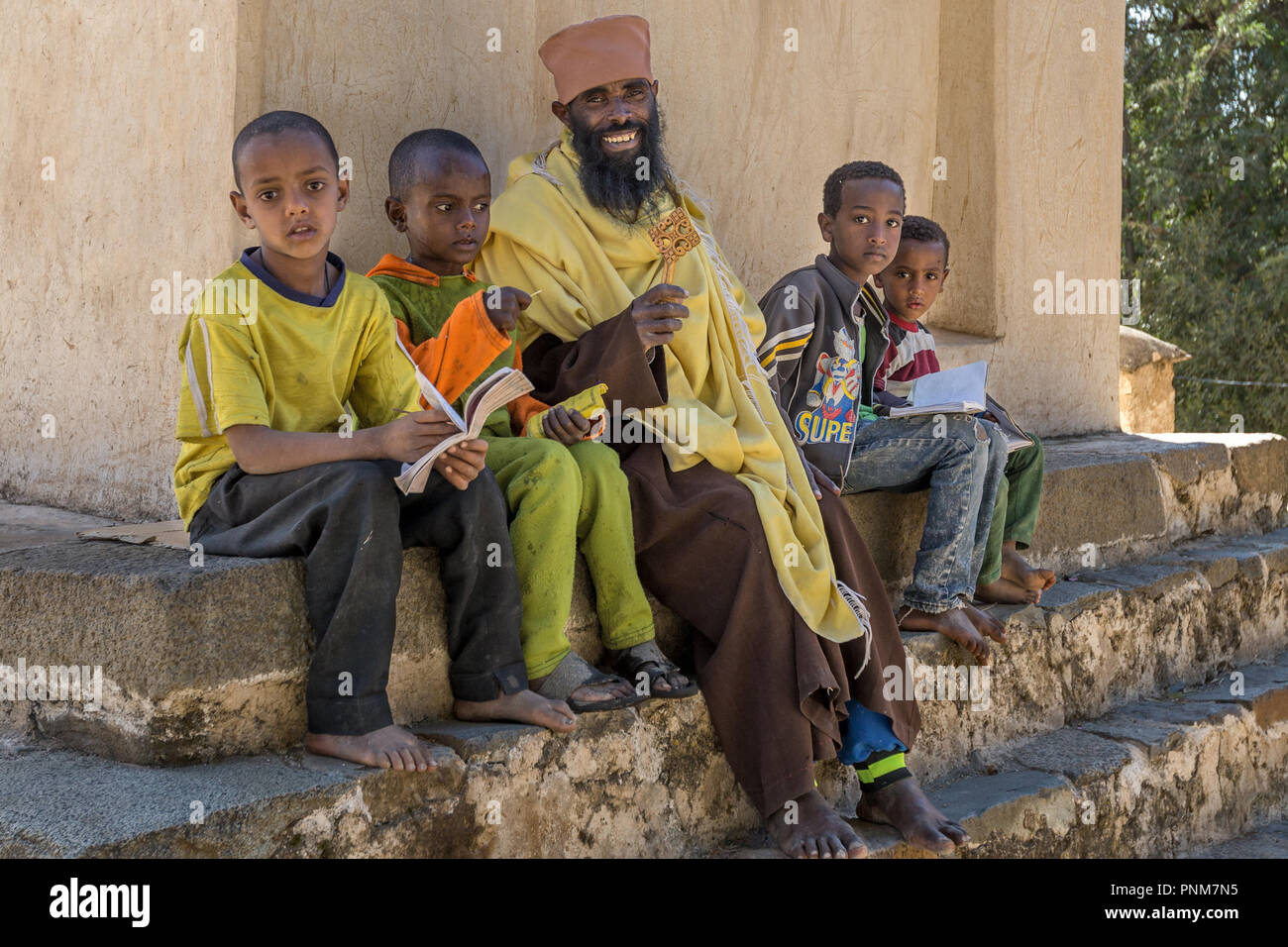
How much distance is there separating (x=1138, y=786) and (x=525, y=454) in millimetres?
2415

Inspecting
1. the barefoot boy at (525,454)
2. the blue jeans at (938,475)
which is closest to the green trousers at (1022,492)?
the blue jeans at (938,475)

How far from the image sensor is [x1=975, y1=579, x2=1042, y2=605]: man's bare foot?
14.6ft

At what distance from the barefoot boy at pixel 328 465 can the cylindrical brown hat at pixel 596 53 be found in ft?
3.45

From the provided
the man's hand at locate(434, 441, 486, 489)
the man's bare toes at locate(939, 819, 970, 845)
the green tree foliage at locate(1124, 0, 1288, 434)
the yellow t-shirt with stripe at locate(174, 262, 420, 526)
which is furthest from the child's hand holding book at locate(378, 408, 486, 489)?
the green tree foliage at locate(1124, 0, 1288, 434)

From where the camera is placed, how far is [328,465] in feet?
9.11

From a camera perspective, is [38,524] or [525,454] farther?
[38,524]

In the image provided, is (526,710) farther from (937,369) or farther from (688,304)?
(937,369)

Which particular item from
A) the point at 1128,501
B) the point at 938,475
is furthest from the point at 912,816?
the point at 1128,501

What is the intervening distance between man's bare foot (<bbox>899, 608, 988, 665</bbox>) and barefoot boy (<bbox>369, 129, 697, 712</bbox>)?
101cm

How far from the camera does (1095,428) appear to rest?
625cm

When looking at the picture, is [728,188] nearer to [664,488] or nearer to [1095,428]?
[664,488]

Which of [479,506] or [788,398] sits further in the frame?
[788,398]
